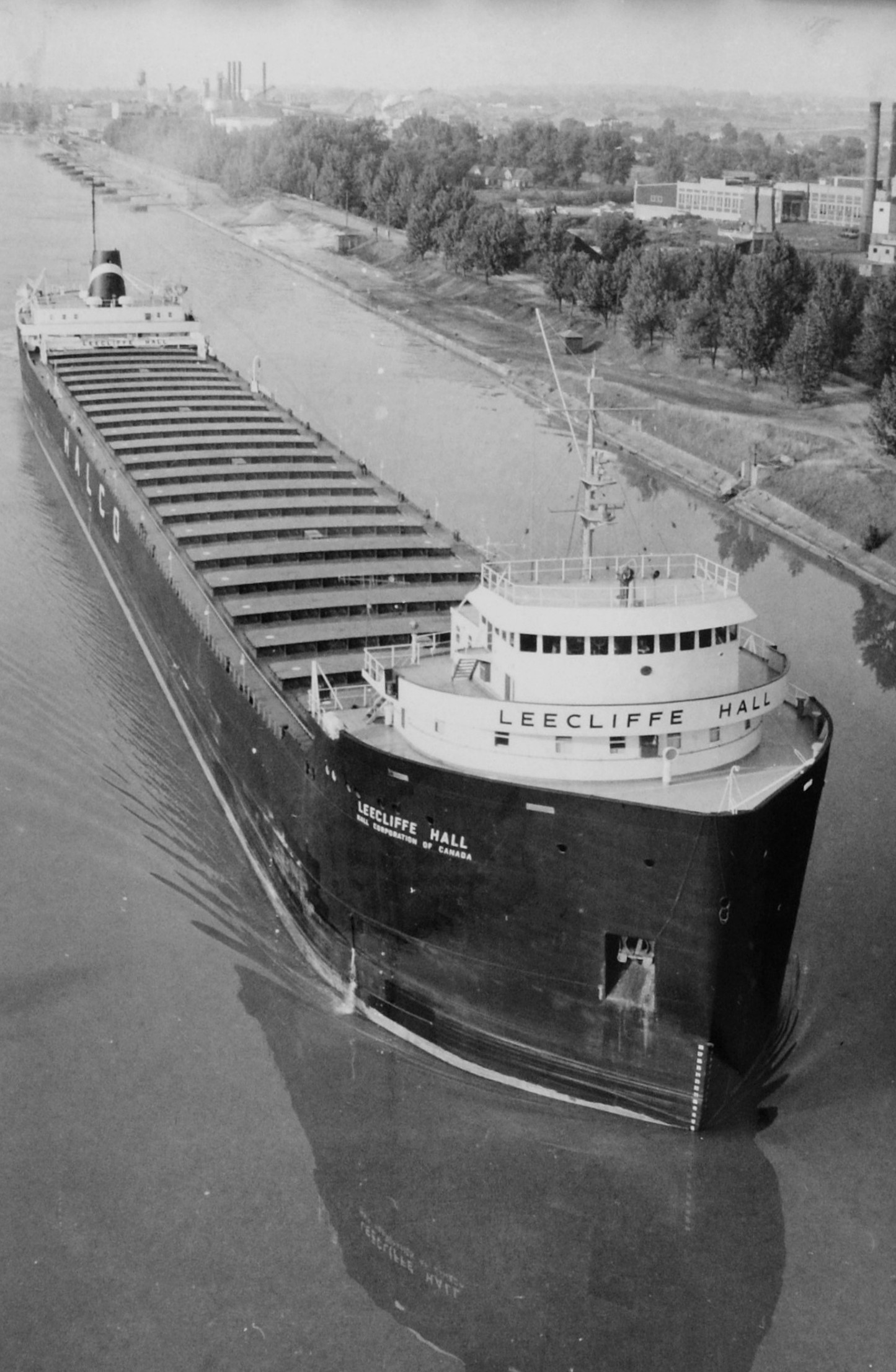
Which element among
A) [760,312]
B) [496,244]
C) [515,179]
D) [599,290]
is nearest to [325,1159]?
[760,312]

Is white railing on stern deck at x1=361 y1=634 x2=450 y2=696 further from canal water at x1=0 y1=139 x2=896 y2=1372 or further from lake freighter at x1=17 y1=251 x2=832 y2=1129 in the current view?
canal water at x1=0 y1=139 x2=896 y2=1372

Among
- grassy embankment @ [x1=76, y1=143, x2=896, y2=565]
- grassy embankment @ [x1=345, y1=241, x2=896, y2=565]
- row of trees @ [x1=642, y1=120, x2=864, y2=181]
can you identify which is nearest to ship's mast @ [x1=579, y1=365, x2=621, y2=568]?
grassy embankment @ [x1=345, y1=241, x2=896, y2=565]

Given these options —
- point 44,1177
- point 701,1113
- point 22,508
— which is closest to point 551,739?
point 701,1113

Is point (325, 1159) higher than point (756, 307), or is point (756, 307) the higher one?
point (756, 307)

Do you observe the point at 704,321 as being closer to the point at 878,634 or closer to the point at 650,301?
the point at 650,301

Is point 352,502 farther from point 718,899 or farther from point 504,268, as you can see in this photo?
point 504,268

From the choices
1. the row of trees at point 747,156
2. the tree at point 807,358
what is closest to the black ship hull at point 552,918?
the tree at point 807,358

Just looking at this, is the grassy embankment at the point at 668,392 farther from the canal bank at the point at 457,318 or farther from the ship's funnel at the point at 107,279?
the ship's funnel at the point at 107,279
